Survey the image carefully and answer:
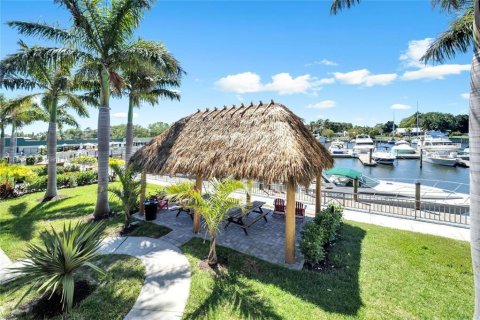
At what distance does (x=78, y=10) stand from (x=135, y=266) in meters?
A: 10.8

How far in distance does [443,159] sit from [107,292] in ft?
169

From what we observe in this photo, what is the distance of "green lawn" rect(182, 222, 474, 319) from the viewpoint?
17.2ft

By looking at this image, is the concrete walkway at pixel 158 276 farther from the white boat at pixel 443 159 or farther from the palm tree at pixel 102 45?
the white boat at pixel 443 159

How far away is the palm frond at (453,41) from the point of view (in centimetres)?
1038

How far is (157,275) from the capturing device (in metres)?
6.54

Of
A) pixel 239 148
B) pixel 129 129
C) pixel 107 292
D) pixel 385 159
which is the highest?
pixel 129 129

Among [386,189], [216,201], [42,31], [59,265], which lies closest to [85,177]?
[42,31]

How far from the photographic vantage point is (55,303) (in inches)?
206

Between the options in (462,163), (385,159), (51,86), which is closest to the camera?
(51,86)

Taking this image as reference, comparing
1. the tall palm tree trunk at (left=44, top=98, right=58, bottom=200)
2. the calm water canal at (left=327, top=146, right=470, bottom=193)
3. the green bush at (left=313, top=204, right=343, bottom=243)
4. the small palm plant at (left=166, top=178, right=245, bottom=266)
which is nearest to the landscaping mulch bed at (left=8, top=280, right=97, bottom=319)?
the small palm plant at (left=166, top=178, right=245, bottom=266)

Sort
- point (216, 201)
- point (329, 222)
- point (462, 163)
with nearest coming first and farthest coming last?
point (216, 201), point (329, 222), point (462, 163)

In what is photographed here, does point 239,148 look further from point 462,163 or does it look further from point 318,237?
point 462,163

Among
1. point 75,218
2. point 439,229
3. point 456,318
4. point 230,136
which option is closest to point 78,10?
point 230,136

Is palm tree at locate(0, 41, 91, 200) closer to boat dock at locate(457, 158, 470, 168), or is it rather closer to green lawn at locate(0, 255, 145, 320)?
green lawn at locate(0, 255, 145, 320)
